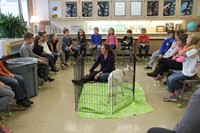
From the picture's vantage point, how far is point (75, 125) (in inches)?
107

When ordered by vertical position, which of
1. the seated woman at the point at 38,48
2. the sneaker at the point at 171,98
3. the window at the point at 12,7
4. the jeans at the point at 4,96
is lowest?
the sneaker at the point at 171,98

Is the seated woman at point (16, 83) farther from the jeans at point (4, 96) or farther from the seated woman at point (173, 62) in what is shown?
the seated woman at point (173, 62)

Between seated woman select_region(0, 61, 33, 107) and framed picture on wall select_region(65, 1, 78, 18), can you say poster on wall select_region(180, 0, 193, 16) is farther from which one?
seated woman select_region(0, 61, 33, 107)

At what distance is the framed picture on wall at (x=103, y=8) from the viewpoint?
687 cm

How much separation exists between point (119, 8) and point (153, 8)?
1138mm

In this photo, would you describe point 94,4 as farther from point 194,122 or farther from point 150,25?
point 194,122

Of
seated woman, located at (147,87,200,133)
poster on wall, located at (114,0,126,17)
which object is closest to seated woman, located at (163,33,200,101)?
seated woman, located at (147,87,200,133)

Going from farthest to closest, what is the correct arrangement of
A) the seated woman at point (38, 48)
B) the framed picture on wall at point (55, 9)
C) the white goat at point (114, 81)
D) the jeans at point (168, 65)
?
1. the framed picture on wall at point (55, 9)
2. the seated woman at point (38, 48)
3. the jeans at point (168, 65)
4. the white goat at point (114, 81)

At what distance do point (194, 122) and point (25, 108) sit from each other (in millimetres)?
2648

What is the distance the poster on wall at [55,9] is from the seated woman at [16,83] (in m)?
4.25

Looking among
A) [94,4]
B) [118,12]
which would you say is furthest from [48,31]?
[118,12]

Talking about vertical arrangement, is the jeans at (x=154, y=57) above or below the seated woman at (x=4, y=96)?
above

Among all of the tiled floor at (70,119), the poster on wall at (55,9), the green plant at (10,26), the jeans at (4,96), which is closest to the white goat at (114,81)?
the tiled floor at (70,119)

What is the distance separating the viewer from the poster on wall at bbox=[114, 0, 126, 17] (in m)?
6.83
